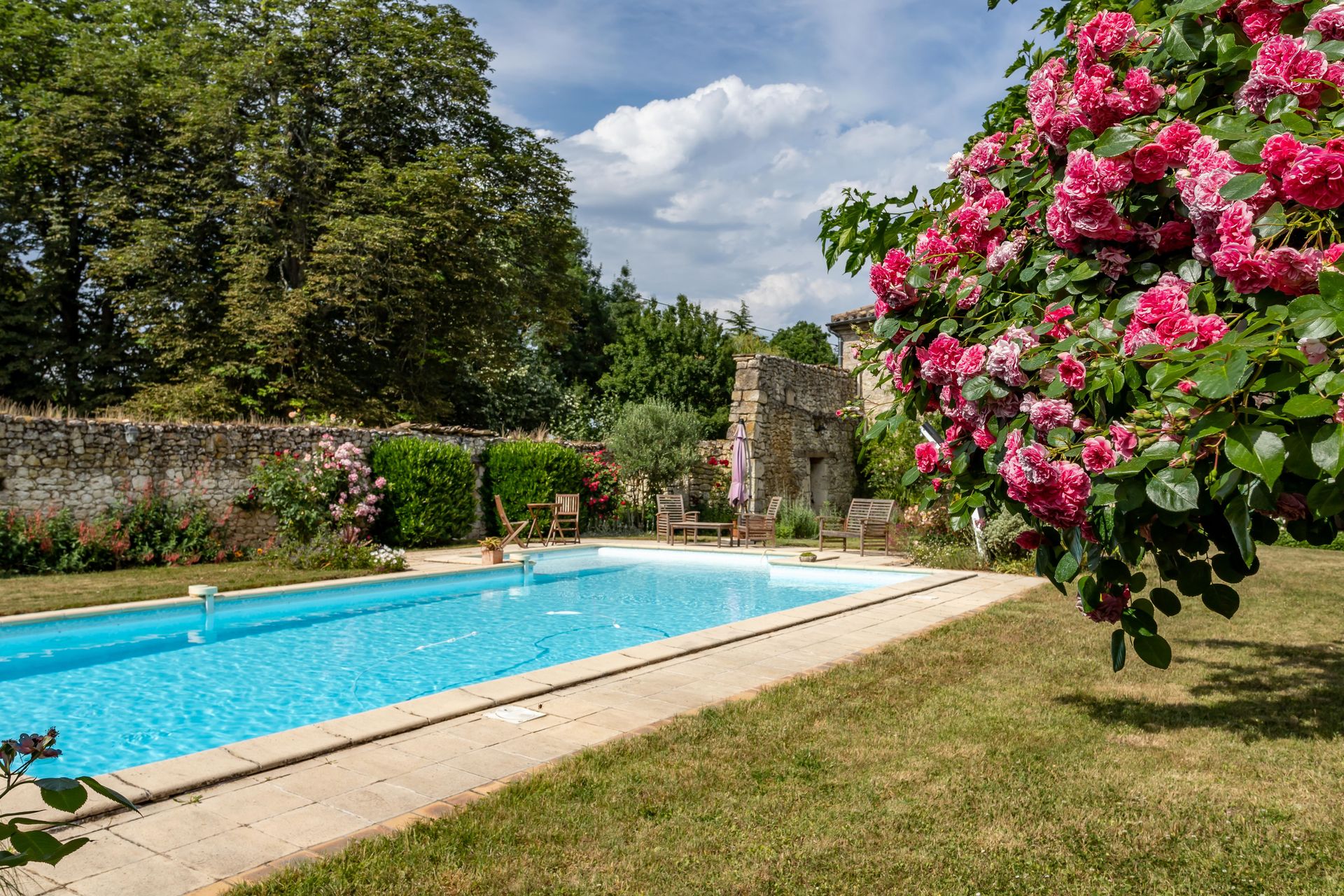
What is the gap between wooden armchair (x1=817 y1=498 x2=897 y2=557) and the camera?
13648 millimetres

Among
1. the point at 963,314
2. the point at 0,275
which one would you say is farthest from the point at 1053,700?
the point at 0,275

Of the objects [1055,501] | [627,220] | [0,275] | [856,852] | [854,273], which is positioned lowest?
[856,852]

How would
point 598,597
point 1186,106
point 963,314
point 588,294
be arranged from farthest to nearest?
point 588,294 → point 598,597 → point 963,314 → point 1186,106

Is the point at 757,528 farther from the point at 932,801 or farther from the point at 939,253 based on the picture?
the point at 939,253

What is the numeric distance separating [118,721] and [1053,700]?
6176mm

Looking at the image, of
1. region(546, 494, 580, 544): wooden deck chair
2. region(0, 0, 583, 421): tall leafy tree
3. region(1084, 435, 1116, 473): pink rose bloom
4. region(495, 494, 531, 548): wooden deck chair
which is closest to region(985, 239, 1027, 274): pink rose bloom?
region(1084, 435, 1116, 473): pink rose bloom

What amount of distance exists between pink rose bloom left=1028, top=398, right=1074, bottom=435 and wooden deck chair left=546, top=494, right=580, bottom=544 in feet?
45.2

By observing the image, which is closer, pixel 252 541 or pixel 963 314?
pixel 963 314

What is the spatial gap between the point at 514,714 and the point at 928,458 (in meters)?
2.76

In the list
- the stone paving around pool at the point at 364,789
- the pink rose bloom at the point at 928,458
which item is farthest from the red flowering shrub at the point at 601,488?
the pink rose bloom at the point at 928,458

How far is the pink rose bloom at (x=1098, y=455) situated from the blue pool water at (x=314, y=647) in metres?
5.49

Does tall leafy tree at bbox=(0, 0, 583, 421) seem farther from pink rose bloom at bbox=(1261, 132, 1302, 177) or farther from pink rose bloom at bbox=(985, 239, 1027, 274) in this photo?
pink rose bloom at bbox=(1261, 132, 1302, 177)

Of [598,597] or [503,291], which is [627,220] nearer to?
[503,291]

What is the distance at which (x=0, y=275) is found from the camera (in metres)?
19.1
